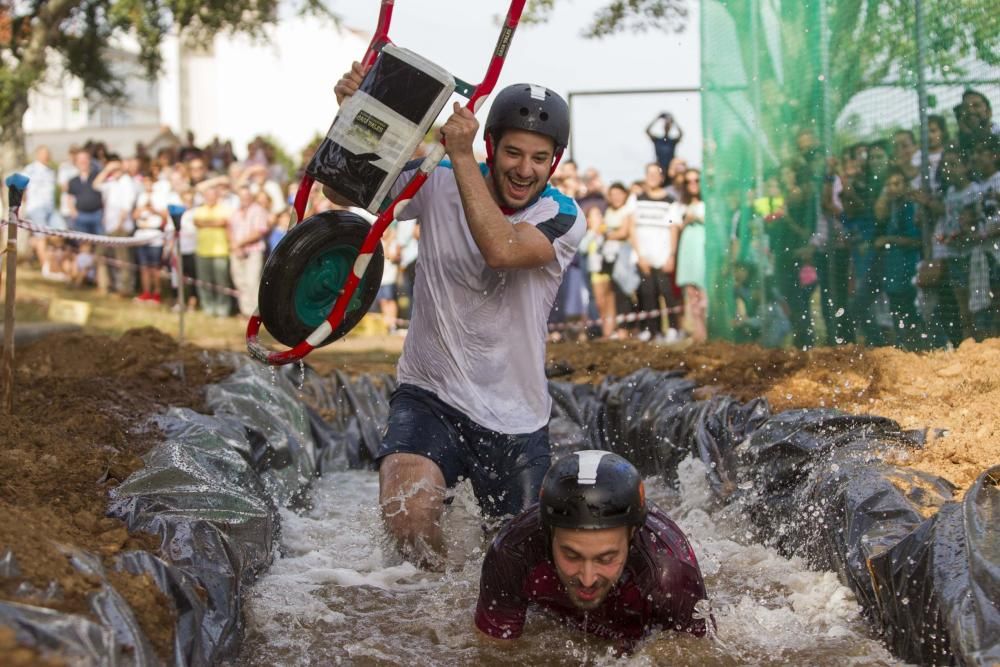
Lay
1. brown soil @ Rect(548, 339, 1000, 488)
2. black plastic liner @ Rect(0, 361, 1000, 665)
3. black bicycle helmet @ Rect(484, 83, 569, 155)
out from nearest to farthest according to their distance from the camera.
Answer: black plastic liner @ Rect(0, 361, 1000, 665) < black bicycle helmet @ Rect(484, 83, 569, 155) < brown soil @ Rect(548, 339, 1000, 488)

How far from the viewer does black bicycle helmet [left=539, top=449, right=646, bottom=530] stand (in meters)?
4.20

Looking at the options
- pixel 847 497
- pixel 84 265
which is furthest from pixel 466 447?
pixel 84 265

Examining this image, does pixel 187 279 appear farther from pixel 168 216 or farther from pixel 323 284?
pixel 323 284

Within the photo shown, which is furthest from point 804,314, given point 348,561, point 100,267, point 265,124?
point 265,124

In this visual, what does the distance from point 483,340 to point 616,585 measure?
4.66ft

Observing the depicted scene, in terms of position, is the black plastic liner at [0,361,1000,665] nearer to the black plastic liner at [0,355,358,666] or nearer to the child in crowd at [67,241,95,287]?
the black plastic liner at [0,355,358,666]

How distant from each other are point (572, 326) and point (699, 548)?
793 cm

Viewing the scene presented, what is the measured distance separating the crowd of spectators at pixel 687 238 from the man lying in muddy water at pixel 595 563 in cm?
421

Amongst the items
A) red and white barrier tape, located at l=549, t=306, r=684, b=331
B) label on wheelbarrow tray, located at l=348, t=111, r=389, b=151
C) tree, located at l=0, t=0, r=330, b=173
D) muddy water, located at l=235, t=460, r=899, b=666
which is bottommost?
muddy water, located at l=235, t=460, r=899, b=666

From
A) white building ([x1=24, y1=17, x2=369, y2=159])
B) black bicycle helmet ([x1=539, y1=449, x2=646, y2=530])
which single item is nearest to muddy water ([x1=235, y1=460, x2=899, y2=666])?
black bicycle helmet ([x1=539, y1=449, x2=646, y2=530])

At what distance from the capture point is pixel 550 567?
14.8 ft

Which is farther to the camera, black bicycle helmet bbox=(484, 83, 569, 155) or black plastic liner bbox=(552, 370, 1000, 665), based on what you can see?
black bicycle helmet bbox=(484, 83, 569, 155)

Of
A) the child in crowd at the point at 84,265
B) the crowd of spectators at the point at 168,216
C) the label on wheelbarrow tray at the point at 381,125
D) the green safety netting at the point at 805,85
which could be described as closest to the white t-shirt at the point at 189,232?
the crowd of spectators at the point at 168,216

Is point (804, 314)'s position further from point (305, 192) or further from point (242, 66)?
point (242, 66)
